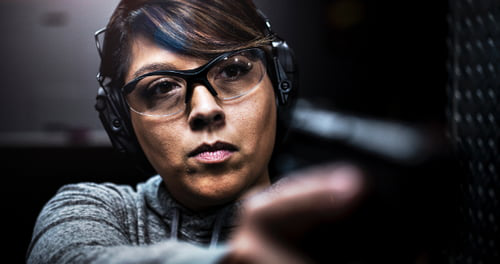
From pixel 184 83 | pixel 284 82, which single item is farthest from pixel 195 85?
pixel 284 82

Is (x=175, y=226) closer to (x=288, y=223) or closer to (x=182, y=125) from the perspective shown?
(x=182, y=125)

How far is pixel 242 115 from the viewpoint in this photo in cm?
55

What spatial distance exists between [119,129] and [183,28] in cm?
17

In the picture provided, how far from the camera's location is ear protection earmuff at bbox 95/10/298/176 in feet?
1.91

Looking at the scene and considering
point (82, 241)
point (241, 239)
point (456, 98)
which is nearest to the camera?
point (241, 239)

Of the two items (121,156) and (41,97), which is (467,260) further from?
(41,97)

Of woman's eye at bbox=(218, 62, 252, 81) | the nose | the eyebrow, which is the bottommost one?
the nose

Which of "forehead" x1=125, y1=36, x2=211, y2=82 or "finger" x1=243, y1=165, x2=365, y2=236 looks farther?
"forehead" x1=125, y1=36, x2=211, y2=82

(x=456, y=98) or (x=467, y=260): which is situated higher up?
(x=456, y=98)

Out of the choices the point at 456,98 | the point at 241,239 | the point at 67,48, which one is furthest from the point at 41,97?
the point at 456,98

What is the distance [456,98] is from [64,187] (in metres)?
0.65

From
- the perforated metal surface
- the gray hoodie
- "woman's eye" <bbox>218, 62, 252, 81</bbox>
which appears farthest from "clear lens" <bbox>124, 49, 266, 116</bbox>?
the perforated metal surface

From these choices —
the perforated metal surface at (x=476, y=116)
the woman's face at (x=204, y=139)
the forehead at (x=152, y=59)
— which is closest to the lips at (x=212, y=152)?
the woman's face at (x=204, y=139)

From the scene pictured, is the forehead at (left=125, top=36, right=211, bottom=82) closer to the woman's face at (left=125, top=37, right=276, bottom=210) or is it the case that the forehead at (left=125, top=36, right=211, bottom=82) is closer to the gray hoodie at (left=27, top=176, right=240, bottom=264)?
the woman's face at (left=125, top=37, right=276, bottom=210)
